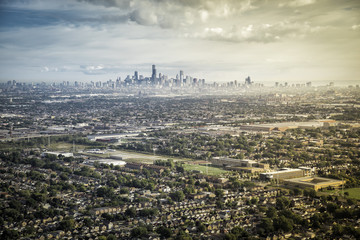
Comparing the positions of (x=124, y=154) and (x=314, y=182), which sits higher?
(x=314, y=182)

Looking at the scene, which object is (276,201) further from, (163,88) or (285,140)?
(163,88)

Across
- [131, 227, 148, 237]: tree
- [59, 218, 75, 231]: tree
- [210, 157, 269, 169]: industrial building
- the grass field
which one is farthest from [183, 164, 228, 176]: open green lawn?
[59, 218, 75, 231]: tree

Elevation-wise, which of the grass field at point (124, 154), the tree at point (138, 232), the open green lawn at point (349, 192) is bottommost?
the grass field at point (124, 154)

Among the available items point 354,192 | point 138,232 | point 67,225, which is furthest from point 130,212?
point 354,192

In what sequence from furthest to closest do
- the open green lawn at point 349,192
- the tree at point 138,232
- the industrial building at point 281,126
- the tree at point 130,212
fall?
the industrial building at point 281,126 → the open green lawn at point 349,192 → the tree at point 130,212 → the tree at point 138,232

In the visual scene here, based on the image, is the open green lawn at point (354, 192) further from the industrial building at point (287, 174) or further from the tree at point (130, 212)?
the tree at point (130, 212)

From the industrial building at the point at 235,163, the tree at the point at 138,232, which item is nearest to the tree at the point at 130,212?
the tree at the point at 138,232

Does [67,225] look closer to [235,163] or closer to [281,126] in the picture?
[235,163]

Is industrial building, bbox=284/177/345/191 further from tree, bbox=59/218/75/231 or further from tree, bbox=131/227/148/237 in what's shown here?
tree, bbox=59/218/75/231

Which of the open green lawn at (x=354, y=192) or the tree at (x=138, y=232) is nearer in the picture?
the tree at (x=138, y=232)

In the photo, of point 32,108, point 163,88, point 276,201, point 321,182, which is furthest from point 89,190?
point 163,88

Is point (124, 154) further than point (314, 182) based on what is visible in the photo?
Yes

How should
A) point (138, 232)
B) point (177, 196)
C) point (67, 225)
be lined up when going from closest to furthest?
point (138, 232) < point (67, 225) < point (177, 196)
